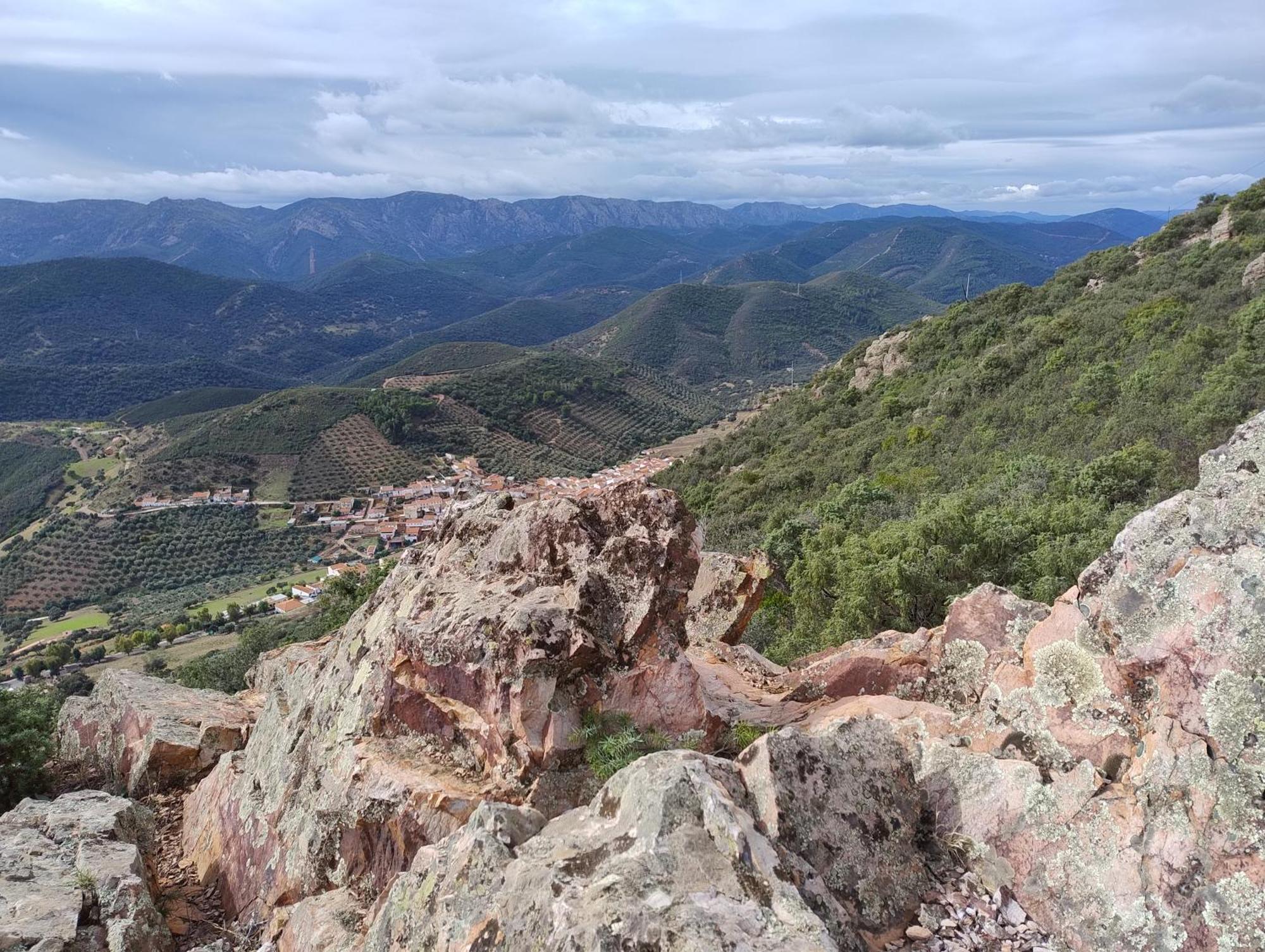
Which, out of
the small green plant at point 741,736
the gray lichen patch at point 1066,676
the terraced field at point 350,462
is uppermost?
the gray lichen patch at point 1066,676

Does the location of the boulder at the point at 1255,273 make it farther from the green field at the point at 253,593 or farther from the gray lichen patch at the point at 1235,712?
the green field at the point at 253,593

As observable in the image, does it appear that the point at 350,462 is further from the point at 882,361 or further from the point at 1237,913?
the point at 1237,913

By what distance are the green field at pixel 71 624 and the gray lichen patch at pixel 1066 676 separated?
81.6 metres

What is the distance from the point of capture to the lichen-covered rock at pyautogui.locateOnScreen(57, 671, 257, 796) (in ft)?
38.7

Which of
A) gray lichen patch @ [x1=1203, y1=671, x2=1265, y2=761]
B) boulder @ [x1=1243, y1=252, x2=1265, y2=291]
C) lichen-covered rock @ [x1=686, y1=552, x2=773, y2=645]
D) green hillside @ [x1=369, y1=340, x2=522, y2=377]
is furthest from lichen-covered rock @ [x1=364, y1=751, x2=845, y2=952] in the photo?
green hillside @ [x1=369, y1=340, x2=522, y2=377]

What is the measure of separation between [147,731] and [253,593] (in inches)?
2630

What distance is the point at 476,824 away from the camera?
5.58 metres

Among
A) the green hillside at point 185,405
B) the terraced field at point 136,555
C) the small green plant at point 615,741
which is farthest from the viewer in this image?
the green hillside at point 185,405

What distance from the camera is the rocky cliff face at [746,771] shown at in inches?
193

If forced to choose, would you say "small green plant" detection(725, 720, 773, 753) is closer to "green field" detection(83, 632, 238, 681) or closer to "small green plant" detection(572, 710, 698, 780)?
"small green plant" detection(572, 710, 698, 780)

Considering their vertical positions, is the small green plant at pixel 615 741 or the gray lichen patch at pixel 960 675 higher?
the small green plant at pixel 615 741

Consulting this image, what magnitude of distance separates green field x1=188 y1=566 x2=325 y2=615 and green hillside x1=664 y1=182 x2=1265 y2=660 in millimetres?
42481

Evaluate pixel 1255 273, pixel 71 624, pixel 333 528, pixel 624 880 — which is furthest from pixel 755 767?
pixel 333 528

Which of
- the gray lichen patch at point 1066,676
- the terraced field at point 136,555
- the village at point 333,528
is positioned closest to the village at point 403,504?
the village at point 333,528
